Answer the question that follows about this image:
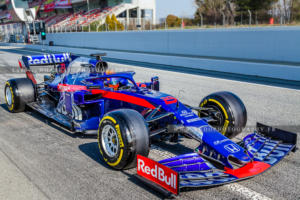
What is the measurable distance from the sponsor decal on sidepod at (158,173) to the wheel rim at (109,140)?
0.60 m

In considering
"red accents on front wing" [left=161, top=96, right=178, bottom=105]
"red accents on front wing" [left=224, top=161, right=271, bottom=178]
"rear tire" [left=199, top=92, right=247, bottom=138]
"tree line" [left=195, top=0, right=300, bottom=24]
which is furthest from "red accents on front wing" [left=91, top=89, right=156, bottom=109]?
"tree line" [left=195, top=0, right=300, bottom=24]

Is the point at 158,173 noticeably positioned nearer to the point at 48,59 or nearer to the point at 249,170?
the point at 249,170

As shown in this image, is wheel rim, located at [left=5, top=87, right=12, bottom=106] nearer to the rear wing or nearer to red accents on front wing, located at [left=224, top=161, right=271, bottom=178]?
the rear wing

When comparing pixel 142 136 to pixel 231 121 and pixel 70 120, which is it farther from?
pixel 70 120

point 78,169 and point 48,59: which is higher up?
point 48,59

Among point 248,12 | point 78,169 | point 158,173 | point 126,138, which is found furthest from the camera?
point 248,12

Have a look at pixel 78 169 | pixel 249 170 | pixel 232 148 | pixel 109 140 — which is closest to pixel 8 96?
pixel 78 169

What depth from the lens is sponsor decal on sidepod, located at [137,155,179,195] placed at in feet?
10.2

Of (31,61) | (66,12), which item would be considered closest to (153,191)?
(31,61)

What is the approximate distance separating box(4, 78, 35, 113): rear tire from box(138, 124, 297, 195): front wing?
170 inches

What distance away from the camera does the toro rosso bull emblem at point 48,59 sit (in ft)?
24.2

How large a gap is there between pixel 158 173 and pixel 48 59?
517 cm

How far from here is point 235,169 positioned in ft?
11.6

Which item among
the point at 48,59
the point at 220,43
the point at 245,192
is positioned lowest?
the point at 245,192
